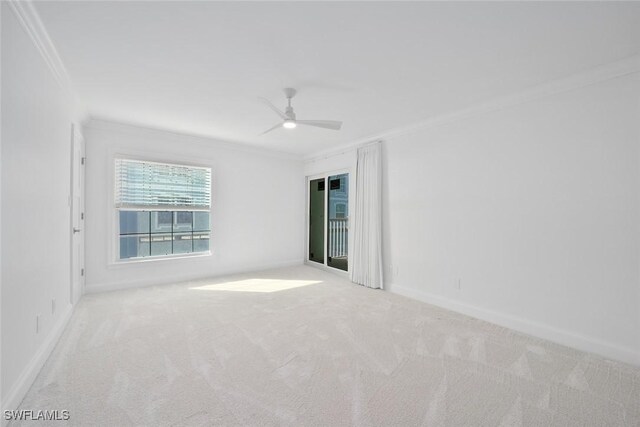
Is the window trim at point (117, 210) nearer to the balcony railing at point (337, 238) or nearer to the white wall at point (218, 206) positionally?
the white wall at point (218, 206)

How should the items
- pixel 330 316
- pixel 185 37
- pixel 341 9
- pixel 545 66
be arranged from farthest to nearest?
pixel 330 316 < pixel 545 66 < pixel 185 37 < pixel 341 9

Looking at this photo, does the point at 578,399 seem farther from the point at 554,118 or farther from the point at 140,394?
the point at 140,394

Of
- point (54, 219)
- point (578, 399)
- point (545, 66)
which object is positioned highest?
point (545, 66)

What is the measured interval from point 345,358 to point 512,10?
2680mm

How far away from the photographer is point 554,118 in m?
2.70

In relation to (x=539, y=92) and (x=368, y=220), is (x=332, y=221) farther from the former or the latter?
(x=539, y=92)

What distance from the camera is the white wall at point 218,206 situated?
3.99 meters

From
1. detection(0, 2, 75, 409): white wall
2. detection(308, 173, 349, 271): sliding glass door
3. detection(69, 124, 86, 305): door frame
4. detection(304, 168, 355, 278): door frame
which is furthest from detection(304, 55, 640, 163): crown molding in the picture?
detection(69, 124, 86, 305): door frame

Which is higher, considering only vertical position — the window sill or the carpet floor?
the window sill

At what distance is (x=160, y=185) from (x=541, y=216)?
5.08 m

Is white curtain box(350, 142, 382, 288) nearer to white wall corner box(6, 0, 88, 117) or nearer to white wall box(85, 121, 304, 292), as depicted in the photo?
white wall box(85, 121, 304, 292)

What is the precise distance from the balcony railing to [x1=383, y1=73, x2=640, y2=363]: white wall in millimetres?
1927

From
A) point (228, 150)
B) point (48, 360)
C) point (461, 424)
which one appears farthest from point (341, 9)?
point (228, 150)

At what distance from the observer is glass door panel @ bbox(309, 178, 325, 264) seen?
5.87 meters
